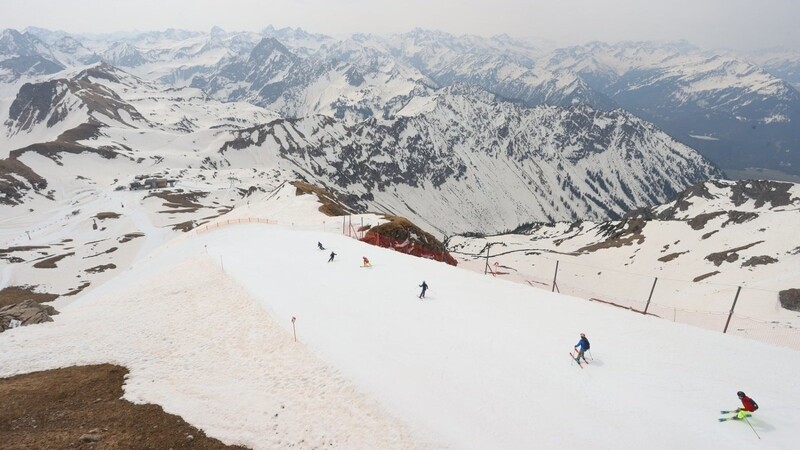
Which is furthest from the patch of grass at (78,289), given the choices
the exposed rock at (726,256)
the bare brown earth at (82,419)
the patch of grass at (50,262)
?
the exposed rock at (726,256)

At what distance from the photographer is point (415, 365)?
25.6m

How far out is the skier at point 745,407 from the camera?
20.1m

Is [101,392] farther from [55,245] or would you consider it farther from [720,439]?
[55,245]

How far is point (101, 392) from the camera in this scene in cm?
2292

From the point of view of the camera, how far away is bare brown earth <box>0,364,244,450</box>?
60.7 feet

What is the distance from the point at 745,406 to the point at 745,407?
63 millimetres

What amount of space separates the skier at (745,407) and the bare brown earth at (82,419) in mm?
26224

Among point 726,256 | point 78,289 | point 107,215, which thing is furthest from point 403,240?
point 107,215

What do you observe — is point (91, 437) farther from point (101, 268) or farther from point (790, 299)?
point (101, 268)

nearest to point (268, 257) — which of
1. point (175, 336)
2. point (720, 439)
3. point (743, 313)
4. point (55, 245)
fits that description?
point (175, 336)

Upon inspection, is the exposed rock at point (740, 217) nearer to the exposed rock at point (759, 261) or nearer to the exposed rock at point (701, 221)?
the exposed rock at point (701, 221)

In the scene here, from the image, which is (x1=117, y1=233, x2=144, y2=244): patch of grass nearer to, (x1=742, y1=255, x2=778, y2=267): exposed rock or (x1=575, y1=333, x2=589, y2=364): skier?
(x1=575, y1=333, x2=589, y2=364): skier

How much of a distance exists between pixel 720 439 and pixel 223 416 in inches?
1022

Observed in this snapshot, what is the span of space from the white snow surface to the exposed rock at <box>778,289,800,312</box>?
145 ft
